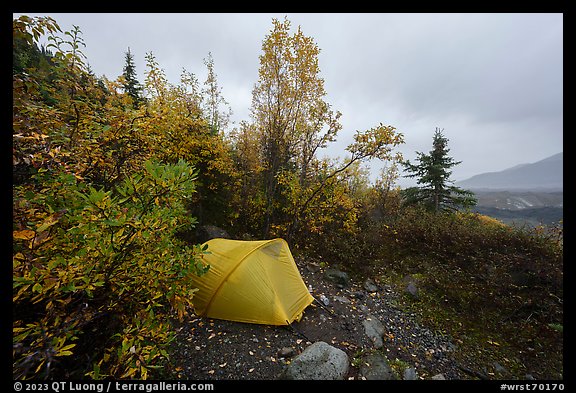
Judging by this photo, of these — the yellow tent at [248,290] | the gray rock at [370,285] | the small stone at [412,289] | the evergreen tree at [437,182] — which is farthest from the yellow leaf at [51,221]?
the evergreen tree at [437,182]

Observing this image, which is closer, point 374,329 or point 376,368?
point 376,368

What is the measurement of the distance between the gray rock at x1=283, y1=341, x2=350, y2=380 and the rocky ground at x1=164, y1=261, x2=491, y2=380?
243 mm

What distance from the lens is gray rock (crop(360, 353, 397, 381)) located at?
15.6ft

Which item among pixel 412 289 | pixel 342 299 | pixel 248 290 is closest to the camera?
pixel 248 290

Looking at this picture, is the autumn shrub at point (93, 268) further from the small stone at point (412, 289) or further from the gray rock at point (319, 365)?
the small stone at point (412, 289)

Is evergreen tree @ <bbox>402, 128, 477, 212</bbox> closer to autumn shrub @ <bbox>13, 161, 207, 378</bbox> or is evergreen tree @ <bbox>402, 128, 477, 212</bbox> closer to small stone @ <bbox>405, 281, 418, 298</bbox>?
small stone @ <bbox>405, 281, 418, 298</bbox>

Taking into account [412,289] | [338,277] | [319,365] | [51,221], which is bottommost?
[412,289]

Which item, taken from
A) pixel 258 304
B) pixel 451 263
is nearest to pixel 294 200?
pixel 258 304

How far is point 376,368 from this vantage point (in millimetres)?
4891

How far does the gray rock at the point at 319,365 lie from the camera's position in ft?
14.5

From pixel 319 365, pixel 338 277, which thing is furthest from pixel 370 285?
pixel 319 365

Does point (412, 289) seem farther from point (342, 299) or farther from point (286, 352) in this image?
→ point (286, 352)

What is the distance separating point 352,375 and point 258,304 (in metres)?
2.72

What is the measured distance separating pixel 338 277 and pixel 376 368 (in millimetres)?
4145
